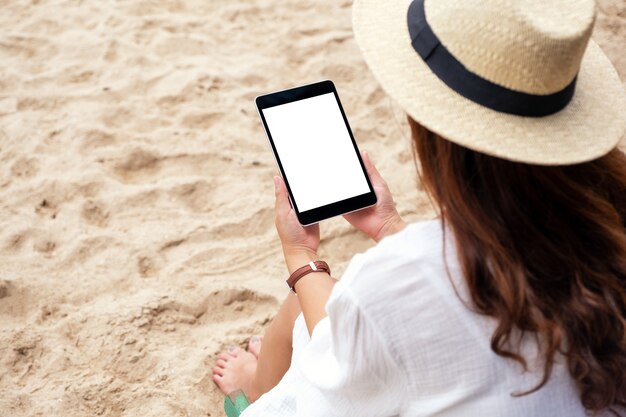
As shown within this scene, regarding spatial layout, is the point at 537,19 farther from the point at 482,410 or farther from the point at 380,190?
the point at 380,190

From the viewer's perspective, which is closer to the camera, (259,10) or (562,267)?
(562,267)

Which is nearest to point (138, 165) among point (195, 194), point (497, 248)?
point (195, 194)

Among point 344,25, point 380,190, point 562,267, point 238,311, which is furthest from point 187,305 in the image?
point 344,25

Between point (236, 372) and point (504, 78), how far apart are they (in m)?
1.08

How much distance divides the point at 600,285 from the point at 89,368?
129 centimetres

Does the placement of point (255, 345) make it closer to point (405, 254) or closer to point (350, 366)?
point (350, 366)

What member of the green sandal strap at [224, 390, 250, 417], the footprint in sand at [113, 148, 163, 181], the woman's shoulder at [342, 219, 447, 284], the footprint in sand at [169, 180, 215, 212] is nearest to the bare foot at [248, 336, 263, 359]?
the green sandal strap at [224, 390, 250, 417]

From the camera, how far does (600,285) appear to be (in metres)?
1.00

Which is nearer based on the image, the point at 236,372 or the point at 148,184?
the point at 236,372

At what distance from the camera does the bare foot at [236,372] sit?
1742 millimetres

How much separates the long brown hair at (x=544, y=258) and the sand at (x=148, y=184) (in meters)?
1.02

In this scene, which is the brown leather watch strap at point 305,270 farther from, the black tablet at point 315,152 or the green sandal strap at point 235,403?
the green sandal strap at point 235,403

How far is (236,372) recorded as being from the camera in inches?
69.5

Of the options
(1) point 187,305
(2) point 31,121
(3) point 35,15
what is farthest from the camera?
(3) point 35,15
